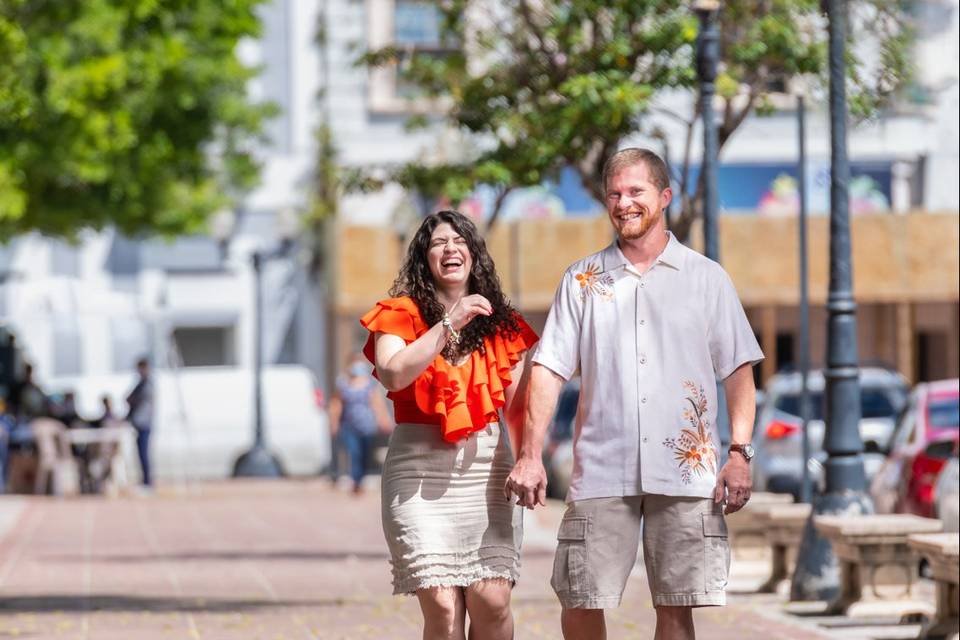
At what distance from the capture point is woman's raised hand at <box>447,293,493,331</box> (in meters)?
7.07

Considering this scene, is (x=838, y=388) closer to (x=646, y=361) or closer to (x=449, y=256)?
(x=449, y=256)

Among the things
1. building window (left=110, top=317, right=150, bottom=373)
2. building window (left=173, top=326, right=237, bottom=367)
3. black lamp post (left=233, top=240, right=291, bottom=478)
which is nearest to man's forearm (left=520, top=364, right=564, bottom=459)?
black lamp post (left=233, top=240, right=291, bottom=478)

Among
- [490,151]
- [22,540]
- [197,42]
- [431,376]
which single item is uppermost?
[197,42]

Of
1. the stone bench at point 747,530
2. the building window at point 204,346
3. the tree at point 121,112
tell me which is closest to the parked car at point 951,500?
the stone bench at point 747,530

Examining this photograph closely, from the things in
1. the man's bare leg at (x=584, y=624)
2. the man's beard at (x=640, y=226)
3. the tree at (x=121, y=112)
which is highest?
the tree at (x=121, y=112)

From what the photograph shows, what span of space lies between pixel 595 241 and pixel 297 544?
60.1ft

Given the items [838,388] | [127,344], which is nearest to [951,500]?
[838,388]

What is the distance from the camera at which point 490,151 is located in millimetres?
18000

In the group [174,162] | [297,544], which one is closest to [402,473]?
[297,544]

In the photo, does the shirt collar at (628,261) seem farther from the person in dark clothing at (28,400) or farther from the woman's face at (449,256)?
the person in dark clothing at (28,400)

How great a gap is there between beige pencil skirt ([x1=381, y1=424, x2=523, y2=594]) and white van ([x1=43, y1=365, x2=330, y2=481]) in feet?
89.3

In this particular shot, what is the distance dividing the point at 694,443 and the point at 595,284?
1.78ft

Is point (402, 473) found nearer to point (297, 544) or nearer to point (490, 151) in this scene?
point (490, 151)

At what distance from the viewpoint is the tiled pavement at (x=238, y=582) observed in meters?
12.1
